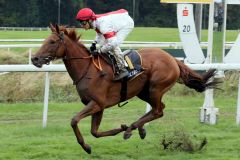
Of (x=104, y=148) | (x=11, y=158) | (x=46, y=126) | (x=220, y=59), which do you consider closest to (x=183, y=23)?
(x=220, y=59)

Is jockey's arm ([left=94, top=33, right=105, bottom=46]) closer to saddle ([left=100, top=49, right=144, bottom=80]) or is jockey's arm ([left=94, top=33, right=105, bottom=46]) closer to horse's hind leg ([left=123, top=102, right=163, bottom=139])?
saddle ([left=100, top=49, right=144, bottom=80])

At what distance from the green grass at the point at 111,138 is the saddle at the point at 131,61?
88 centimetres

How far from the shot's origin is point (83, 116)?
6.46 metres

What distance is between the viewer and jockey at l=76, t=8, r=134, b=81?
6629 millimetres

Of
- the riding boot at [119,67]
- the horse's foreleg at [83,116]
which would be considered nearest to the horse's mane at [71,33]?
the riding boot at [119,67]

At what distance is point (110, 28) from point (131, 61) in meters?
0.52

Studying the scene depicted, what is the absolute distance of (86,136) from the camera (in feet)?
25.3

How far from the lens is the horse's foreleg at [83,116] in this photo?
249 inches

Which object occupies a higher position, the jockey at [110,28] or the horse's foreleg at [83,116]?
the jockey at [110,28]

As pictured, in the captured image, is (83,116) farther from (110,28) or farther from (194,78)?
(194,78)

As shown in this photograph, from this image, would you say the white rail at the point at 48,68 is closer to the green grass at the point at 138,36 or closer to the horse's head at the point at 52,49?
the horse's head at the point at 52,49

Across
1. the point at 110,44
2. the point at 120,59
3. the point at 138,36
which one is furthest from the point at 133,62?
the point at 138,36

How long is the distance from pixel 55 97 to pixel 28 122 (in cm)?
237

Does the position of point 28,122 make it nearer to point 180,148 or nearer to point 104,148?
point 104,148
